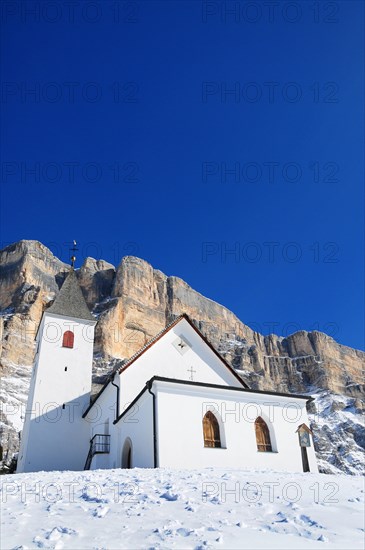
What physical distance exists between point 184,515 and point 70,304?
22.8 meters

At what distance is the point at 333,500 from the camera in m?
7.64

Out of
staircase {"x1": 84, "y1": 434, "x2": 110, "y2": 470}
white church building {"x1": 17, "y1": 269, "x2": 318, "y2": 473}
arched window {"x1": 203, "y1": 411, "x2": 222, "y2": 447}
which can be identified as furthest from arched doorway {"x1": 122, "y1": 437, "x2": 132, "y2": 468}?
arched window {"x1": 203, "y1": 411, "x2": 222, "y2": 447}

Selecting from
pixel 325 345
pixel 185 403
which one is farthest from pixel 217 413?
pixel 325 345

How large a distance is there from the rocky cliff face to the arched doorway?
53075 millimetres

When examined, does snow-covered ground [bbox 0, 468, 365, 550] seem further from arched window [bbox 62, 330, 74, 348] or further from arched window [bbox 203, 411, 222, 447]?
arched window [bbox 62, 330, 74, 348]

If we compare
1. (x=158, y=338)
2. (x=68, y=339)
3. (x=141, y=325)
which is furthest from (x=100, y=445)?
(x=141, y=325)

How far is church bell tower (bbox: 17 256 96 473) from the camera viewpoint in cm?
2264

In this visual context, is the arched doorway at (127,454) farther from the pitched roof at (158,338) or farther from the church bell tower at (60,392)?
the church bell tower at (60,392)

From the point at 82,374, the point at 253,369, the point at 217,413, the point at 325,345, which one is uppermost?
the point at 325,345

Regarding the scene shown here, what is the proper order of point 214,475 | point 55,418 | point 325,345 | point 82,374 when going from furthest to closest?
point 325,345
point 82,374
point 55,418
point 214,475

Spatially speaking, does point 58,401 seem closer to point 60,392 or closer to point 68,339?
point 60,392

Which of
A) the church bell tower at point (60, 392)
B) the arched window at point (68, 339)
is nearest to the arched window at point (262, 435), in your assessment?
the church bell tower at point (60, 392)

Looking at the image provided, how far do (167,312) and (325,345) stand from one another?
4501 cm

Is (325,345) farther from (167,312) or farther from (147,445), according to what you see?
(147,445)
